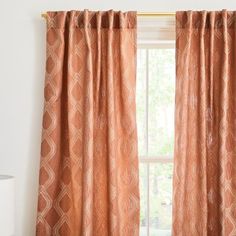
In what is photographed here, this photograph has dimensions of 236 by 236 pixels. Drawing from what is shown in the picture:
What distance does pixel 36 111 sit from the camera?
306 centimetres

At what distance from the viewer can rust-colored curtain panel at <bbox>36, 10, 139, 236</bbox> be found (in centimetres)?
292

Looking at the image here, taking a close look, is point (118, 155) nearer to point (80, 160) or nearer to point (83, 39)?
point (80, 160)

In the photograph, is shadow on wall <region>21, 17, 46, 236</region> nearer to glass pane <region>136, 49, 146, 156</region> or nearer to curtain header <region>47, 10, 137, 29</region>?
curtain header <region>47, 10, 137, 29</region>

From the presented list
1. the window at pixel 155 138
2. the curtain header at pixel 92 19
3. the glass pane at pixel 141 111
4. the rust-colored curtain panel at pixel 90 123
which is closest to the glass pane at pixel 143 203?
the window at pixel 155 138

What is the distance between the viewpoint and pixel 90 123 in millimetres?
2896

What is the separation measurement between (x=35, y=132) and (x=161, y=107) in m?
1.01

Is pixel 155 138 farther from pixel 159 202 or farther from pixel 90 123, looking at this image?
pixel 90 123

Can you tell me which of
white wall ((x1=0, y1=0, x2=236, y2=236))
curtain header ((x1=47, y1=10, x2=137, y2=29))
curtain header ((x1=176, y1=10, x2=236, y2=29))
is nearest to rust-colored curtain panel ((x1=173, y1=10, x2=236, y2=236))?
curtain header ((x1=176, y1=10, x2=236, y2=29))

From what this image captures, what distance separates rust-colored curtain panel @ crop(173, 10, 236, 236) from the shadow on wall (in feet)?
3.31

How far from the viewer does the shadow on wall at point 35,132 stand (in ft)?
9.93

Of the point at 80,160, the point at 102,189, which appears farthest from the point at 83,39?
the point at 102,189

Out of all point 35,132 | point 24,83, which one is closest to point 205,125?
point 35,132

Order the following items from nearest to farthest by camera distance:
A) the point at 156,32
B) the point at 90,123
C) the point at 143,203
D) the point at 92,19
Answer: the point at 90,123, the point at 92,19, the point at 156,32, the point at 143,203

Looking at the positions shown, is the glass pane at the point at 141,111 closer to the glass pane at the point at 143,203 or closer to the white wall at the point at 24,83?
the glass pane at the point at 143,203
